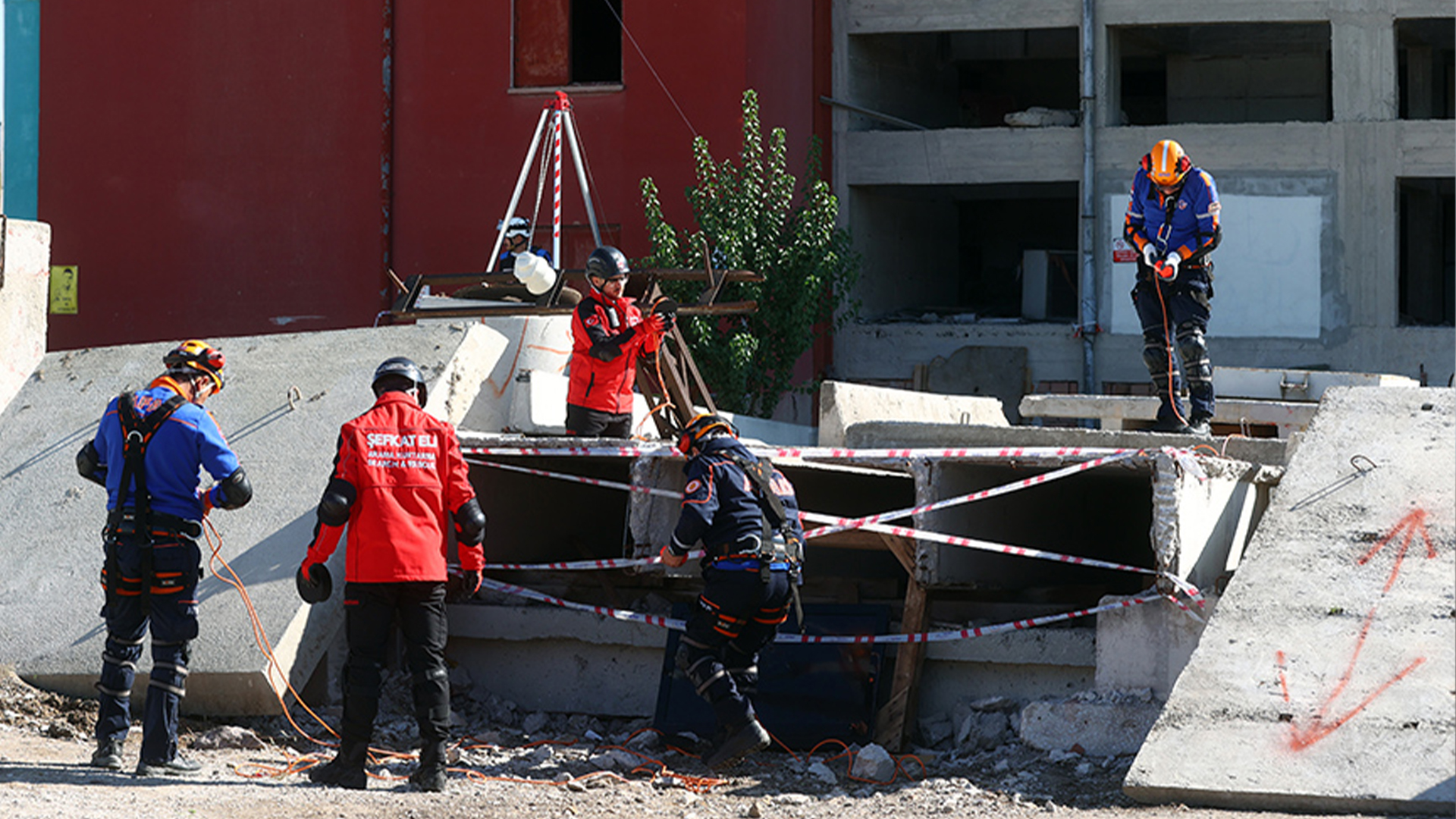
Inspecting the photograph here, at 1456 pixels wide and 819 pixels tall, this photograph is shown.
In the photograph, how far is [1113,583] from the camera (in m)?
9.55

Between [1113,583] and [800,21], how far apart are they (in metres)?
11.3

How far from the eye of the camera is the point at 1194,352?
32.6 feet

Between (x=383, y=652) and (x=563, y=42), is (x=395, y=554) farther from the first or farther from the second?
(x=563, y=42)

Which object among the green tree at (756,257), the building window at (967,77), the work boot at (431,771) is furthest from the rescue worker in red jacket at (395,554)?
the building window at (967,77)

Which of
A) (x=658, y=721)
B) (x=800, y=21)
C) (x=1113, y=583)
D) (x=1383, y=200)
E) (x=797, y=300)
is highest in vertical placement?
(x=800, y=21)

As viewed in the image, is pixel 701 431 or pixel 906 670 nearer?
pixel 701 431

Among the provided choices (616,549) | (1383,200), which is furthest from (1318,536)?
(1383,200)

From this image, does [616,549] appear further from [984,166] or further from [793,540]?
[984,166]

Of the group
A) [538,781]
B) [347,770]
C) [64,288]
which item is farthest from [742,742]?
[64,288]

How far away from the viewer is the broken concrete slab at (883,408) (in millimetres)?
10469

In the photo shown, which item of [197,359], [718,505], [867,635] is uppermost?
[197,359]

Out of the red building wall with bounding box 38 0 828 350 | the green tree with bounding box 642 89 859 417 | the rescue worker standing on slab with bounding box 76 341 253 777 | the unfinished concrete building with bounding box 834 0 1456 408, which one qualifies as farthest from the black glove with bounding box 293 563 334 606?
the unfinished concrete building with bounding box 834 0 1456 408

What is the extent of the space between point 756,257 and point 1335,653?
10.3m

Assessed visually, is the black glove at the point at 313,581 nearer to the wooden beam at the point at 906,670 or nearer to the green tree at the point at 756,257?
the wooden beam at the point at 906,670
